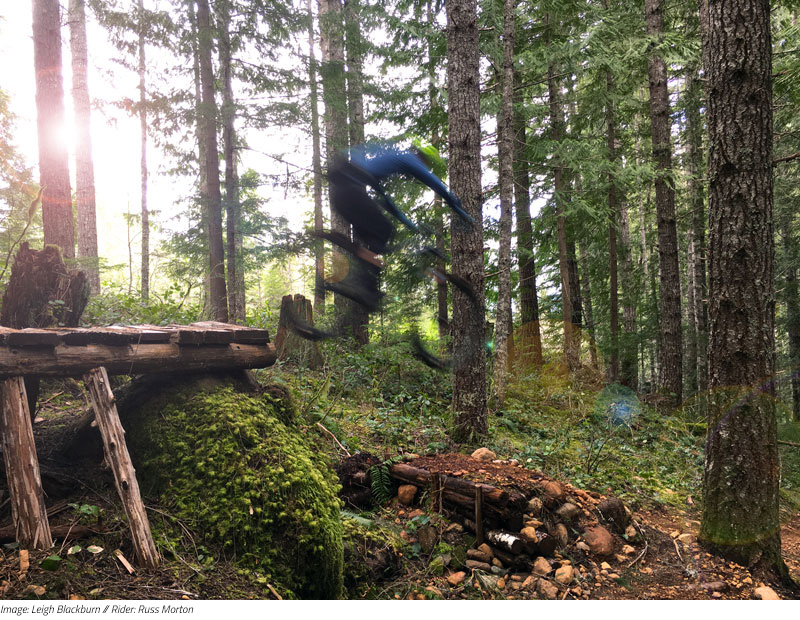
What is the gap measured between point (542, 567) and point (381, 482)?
1593 mm

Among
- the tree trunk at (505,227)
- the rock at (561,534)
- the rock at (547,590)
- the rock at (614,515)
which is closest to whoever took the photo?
the rock at (547,590)

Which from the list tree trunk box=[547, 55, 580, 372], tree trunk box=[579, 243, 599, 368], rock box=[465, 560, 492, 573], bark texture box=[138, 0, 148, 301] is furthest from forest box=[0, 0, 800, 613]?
bark texture box=[138, 0, 148, 301]

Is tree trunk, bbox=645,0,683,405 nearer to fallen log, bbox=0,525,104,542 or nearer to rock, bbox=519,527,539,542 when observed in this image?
rock, bbox=519,527,539,542

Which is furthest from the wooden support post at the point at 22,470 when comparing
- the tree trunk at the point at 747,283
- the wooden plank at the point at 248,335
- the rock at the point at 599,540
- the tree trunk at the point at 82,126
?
the tree trunk at the point at 82,126

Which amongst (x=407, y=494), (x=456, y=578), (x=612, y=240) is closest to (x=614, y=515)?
(x=456, y=578)

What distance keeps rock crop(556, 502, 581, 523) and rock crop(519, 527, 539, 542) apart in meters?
0.47

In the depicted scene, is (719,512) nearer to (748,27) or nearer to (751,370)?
(751,370)

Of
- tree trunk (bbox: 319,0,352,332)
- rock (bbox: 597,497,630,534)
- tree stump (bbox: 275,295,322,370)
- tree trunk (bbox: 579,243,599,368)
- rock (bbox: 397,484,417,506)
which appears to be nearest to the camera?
rock (bbox: 597,497,630,534)

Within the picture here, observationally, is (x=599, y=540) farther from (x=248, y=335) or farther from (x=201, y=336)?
(x=201, y=336)

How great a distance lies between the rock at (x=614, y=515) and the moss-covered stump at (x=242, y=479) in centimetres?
243

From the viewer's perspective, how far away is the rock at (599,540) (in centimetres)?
367

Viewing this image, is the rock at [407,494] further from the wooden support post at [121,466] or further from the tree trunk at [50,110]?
the tree trunk at [50,110]

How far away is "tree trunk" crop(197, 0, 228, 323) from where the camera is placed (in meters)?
9.62

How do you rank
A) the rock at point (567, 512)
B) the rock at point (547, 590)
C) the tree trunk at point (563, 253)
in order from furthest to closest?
the tree trunk at point (563, 253), the rock at point (567, 512), the rock at point (547, 590)
